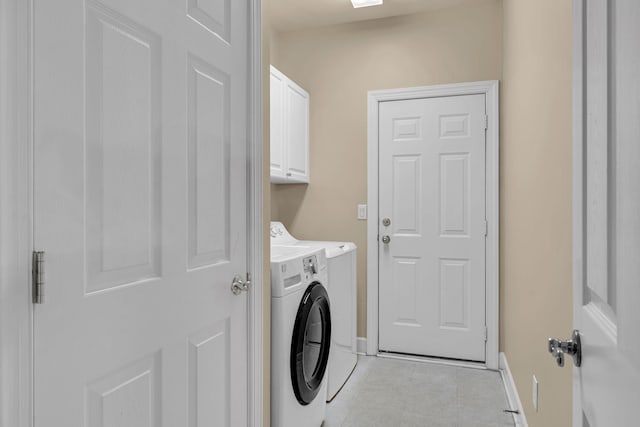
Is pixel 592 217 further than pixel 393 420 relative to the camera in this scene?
No

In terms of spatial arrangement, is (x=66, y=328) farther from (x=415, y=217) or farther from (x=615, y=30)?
(x=415, y=217)

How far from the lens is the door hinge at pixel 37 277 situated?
74cm

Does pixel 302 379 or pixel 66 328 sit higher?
pixel 66 328

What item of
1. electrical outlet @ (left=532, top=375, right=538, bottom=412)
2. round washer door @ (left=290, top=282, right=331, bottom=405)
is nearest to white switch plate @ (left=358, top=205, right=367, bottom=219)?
round washer door @ (left=290, top=282, right=331, bottom=405)

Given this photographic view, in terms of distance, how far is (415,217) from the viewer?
3.22 m

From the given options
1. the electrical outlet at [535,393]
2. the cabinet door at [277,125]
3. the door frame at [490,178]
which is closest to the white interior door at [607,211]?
the electrical outlet at [535,393]

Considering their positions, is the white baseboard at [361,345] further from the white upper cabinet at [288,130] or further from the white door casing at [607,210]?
the white door casing at [607,210]

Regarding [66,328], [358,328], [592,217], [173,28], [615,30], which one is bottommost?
[358,328]

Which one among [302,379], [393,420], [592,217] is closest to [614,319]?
[592,217]

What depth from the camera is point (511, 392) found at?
8.23 feet

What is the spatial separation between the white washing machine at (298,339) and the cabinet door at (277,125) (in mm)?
900

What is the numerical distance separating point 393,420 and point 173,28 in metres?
2.17

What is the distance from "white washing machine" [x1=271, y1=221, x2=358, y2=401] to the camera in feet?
8.24

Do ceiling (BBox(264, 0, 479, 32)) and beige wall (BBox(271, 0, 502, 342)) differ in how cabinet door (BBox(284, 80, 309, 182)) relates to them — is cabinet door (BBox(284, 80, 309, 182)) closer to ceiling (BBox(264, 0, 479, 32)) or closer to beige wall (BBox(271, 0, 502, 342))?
beige wall (BBox(271, 0, 502, 342))
